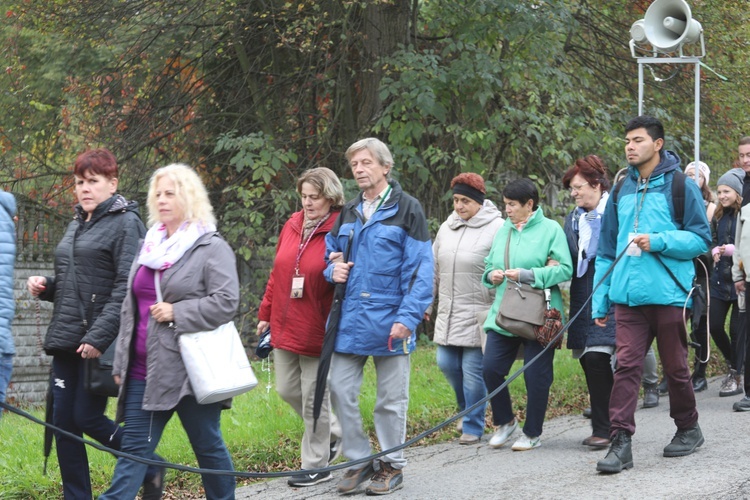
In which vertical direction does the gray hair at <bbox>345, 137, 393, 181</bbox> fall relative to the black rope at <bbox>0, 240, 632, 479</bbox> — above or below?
above

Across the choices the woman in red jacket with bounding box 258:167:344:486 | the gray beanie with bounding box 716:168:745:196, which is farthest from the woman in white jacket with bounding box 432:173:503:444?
the gray beanie with bounding box 716:168:745:196

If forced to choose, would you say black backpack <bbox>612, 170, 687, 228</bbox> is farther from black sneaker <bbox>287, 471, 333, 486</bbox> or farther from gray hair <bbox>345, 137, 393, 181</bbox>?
black sneaker <bbox>287, 471, 333, 486</bbox>

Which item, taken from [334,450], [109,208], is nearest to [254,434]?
[334,450]

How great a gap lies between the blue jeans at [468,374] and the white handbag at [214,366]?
3.09m

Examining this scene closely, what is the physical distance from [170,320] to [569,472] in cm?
286

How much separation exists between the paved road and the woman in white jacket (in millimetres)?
466

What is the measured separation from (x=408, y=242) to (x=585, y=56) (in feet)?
28.5

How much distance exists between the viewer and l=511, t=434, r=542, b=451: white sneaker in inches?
284

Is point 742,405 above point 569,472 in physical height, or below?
above

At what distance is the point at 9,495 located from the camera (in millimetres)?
5789

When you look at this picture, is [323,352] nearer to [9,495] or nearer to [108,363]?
[108,363]

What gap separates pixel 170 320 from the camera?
4844 millimetres

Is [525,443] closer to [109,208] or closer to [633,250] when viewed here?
[633,250]

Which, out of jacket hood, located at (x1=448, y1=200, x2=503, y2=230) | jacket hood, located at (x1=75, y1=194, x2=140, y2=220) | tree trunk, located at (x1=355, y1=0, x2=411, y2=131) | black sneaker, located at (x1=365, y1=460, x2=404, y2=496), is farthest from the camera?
tree trunk, located at (x1=355, y1=0, x2=411, y2=131)
